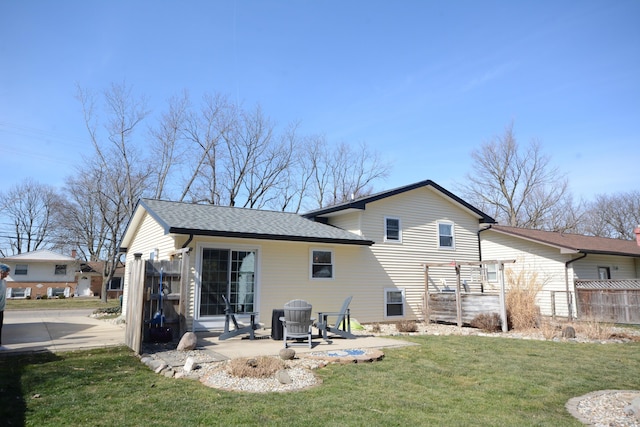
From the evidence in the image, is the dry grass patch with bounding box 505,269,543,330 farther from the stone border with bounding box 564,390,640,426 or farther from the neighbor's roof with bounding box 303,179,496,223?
the stone border with bounding box 564,390,640,426

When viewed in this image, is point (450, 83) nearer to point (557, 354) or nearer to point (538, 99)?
point (538, 99)

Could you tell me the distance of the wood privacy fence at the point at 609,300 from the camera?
14930 millimetres

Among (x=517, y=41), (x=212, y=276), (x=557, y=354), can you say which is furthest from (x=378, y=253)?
(x=517, y=41)

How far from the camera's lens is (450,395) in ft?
17.3

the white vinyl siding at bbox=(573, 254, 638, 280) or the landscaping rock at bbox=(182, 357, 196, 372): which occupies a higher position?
the white vinyl siding at bbox=(573, 254, 638, 280)

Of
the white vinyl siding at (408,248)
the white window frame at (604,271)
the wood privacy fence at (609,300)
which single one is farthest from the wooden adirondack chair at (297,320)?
the white window frame at (604,271)

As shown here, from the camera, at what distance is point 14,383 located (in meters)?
→ 5.45

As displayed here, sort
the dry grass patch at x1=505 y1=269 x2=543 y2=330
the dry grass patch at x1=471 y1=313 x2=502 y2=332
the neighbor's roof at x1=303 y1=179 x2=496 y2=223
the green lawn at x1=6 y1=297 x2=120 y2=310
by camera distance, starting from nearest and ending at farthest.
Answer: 1. the dry grass patch at x1=471 y1=313 x2=502 y2=332
2. the dry grass patch at x1=505 y1=269 x2=543 y2=330
3. the neighbor's roof at x1=303 y1=179 x2=496 y2=223
4. the green lawn at x1=6 y1=297 x2=120 y2=310

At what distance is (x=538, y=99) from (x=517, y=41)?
10.3 ft

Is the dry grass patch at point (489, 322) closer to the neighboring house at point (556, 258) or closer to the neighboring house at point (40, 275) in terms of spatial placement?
the neighboring house at point (556, 258)

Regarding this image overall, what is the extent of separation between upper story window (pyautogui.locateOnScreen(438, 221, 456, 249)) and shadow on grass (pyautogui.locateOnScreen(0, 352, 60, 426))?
13.3m

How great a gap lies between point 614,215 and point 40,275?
54.8 m

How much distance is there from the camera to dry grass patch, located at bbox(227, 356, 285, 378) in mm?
5887

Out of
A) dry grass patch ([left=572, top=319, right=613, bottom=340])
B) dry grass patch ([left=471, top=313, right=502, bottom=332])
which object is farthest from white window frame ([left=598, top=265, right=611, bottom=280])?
dry grass patch ([left=471, top=313, right=502, bottom=332])
